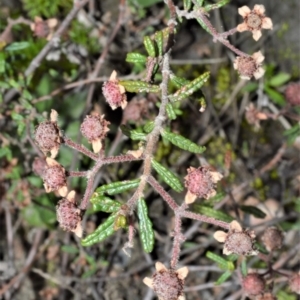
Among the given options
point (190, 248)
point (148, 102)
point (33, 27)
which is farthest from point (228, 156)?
point (33, 27)

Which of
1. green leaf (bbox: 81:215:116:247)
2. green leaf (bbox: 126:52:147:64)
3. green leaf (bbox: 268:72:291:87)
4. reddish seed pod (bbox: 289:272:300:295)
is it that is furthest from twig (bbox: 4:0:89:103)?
reddish seed pod (bbox: 289:272:300:295)

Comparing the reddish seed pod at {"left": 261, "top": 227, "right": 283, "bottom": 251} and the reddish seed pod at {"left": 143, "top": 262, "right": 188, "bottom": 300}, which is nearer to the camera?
the reddish seed pod at {"left": 143, "top": 262, "right": 188, "bottom": 300}

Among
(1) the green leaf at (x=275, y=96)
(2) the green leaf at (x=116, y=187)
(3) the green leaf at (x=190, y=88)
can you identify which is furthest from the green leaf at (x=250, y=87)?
(2) the green leaf at (x=116, y=187)

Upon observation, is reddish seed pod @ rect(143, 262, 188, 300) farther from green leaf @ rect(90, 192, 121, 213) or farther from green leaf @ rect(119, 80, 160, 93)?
green leaf @ rect(119, 80, 160, 93)

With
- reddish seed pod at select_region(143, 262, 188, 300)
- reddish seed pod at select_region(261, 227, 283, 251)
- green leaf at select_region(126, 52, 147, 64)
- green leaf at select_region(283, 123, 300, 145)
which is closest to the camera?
reddish seed pod at select_region(143, 262, 188, 300)

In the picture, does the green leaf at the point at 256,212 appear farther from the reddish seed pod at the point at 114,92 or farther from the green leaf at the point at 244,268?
the reddish seed pod at the point at 114,92

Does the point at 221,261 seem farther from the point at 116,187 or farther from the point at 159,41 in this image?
the point at 159,41

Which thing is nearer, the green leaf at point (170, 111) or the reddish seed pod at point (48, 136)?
the reddish seed pod at point (48, 136)

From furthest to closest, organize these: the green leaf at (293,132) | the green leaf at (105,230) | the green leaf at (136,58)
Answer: the green leaf at (293,132), the green leaf at (136,58), the green leaf at (105,230)

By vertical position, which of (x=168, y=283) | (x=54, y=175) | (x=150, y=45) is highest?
(x=150, y=45)

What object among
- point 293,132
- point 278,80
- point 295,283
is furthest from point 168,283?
point 278,80
